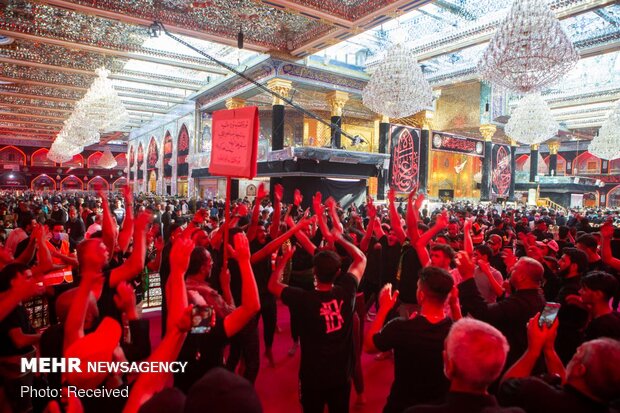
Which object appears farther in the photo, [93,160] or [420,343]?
[93,160]

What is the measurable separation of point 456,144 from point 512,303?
58.7 ft

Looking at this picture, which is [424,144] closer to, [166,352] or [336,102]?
[336,102]

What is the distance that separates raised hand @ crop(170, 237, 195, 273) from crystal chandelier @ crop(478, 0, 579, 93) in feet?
A: 19.0

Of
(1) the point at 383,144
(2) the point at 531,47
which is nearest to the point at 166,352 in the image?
(2) the point at 531,47

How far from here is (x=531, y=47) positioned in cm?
557

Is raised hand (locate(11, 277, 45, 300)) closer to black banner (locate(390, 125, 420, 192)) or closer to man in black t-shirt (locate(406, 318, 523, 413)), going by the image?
man in black t-shirt (locate(406, 318, 523, 413))

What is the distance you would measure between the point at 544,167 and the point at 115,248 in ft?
110

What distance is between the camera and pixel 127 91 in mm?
19281

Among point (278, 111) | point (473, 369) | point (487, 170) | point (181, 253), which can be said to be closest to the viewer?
point (473, 369)

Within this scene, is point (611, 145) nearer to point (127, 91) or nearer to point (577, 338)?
point (577, 338)

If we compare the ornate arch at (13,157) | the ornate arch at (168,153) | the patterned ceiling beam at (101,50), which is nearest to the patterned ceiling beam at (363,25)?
the patterned ceiling beam at (101,50)

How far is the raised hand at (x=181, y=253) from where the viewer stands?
1.50m

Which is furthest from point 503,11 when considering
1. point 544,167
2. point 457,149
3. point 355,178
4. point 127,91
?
point 544,167

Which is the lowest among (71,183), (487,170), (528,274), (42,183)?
(528,274)
